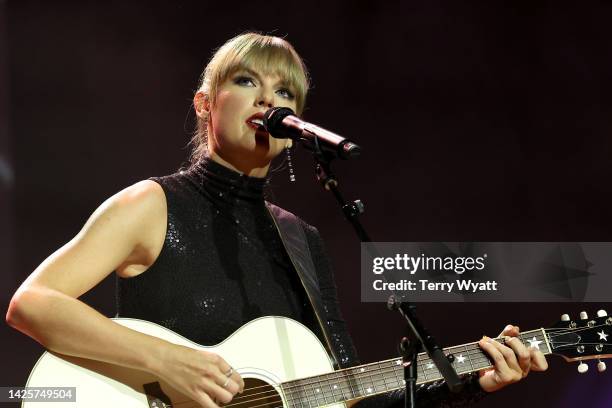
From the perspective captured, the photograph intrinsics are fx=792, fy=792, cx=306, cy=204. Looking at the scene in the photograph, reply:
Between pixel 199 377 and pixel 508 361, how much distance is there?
3.42 ft

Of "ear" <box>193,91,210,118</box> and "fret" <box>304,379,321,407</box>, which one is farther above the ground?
"ear" <box>193,91,210,118</box>

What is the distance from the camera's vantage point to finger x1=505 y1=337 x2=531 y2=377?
2.57 m

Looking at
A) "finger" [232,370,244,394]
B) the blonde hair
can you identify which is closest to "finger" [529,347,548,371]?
"finger" [232,370,244,394]

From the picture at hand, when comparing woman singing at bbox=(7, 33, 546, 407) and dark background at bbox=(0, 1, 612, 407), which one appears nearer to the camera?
woman singing at bbox=(7, 33, 546, 407)

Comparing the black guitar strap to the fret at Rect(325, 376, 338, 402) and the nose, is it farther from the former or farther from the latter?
the nose

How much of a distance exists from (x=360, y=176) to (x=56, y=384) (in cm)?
232

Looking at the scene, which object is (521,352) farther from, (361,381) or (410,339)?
(410,339)

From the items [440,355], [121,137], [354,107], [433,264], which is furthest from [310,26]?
[440,355]

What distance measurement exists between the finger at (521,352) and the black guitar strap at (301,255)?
0.58 metres

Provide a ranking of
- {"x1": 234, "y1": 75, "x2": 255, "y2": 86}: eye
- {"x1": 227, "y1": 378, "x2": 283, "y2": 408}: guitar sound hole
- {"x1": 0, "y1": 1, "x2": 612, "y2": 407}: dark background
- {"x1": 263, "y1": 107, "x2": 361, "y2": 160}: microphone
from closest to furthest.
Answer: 1. {"x1": 263, "y1": 107, "x2": 361, "y2": 160}: microphone
2. {"x1": 227, "y1": 378, "x2": 283, "y2": 408}: guitar sound hole
3. {"x1": 234, "y1": 75, "x2": 255, "y2": 86}: eye
4. {"x1": 0, "y1": 1, "x2": 612, "y2": 407}: dark background

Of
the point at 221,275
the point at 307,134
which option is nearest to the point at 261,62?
the point at 307,134

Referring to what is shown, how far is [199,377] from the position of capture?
2115 mm

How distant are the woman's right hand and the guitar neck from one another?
0.75 ft

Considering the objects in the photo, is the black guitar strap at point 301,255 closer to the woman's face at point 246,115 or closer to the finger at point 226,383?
the woman's face at point 246,115
